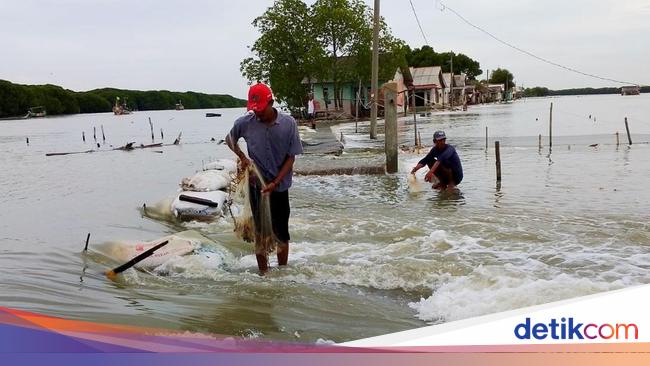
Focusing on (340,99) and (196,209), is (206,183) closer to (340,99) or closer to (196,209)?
(196,209)

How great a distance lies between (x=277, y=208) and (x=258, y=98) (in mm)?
1129

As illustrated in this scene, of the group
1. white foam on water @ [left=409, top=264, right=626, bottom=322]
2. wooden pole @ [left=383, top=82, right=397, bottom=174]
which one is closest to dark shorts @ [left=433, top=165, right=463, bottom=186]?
wooden pole @ [left=383, top=82, right=397, bottom=174]

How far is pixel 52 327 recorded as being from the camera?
2.30 meters

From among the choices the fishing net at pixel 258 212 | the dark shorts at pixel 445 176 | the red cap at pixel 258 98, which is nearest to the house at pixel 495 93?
the dark shorts at pixel 445 176

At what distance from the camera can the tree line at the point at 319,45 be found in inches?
1656

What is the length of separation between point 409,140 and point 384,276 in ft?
69.7

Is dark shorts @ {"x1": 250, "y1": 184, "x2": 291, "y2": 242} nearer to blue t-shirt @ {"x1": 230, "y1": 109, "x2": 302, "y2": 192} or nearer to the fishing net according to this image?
the fishing net

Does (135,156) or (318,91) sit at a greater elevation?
(318,91)

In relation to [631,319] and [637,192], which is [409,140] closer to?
[637,192]

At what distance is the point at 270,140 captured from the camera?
205 inches

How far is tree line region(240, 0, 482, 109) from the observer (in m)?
42.1

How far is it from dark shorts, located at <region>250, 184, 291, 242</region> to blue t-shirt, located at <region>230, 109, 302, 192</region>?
129mm

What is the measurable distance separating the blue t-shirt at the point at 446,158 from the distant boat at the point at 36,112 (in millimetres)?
121439

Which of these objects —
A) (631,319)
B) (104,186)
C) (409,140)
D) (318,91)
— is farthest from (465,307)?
(318,91)
